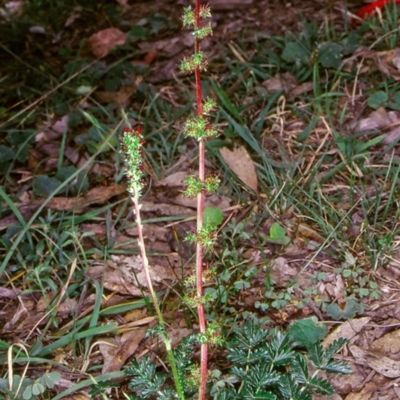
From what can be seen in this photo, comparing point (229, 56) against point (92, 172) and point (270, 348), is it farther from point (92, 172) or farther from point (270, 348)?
point (270, 348)

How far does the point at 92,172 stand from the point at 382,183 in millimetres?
1243

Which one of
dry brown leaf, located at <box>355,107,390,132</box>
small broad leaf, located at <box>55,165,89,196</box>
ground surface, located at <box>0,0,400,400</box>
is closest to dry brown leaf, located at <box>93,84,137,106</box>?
ground surface, located at <box>0,0,400,400</box>

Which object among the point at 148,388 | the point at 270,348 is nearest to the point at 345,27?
the point at 270,348

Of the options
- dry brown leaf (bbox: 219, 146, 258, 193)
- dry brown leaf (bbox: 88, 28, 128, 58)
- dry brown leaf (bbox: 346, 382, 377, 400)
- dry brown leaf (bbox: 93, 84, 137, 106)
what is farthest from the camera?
dry brown leaf (bbox: 88, 28, 128, 58)

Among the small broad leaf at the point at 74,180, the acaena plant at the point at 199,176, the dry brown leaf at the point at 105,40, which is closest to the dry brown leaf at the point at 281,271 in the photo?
the acaena plant at the point at 199,176

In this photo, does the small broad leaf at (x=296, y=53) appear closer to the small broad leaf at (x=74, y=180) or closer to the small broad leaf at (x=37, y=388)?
the small broad leaf at (x=74, y=180)

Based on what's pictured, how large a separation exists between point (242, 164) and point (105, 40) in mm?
1288

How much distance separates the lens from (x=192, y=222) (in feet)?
8.91

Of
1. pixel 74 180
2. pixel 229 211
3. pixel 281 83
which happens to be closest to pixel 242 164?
pixel 229 211

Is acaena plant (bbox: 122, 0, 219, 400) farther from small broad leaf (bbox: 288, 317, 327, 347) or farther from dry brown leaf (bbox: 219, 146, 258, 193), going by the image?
dry brown leaf (bbox: 219, 146, 258, 193)

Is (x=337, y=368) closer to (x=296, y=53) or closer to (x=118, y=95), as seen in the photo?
(x=296, y=53)

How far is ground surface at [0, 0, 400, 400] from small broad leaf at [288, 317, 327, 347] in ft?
0.17

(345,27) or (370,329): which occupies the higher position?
(345,27)

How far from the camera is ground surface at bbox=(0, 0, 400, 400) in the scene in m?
2.32
